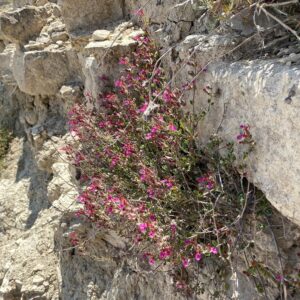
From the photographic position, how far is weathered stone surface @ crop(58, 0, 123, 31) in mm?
6180

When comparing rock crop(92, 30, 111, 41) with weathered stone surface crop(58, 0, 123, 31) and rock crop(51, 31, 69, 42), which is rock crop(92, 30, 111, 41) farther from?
rock crop(51, 31, 69, 42)

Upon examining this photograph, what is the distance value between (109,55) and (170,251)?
267 centimetres

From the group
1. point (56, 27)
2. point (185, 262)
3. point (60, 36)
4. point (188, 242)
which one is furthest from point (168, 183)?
point (56, 27)

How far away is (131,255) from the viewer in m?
4.51

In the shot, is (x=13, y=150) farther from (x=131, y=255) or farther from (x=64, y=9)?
(x=131, y=255)

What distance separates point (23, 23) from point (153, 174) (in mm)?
5001

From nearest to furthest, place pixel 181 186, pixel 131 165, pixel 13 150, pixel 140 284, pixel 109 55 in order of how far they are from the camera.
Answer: pixel 181 186
pixel 131 165
pixel 140 284
pixel 109 55
pixel 13 150

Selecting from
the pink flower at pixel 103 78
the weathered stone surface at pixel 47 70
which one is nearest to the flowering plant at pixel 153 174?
the pink flower at pixel 103 78

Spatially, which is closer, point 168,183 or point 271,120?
point 271,120

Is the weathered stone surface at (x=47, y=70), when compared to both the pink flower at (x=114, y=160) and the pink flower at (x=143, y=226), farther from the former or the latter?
the pink flower at (x=143, y=226)

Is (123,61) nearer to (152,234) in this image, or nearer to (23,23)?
(152,234)

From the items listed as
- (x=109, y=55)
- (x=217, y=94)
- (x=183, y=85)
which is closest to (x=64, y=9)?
(x=109, y=55)

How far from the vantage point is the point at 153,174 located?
148 inches

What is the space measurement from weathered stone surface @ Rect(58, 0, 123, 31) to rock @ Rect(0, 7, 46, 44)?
54.9 inches
